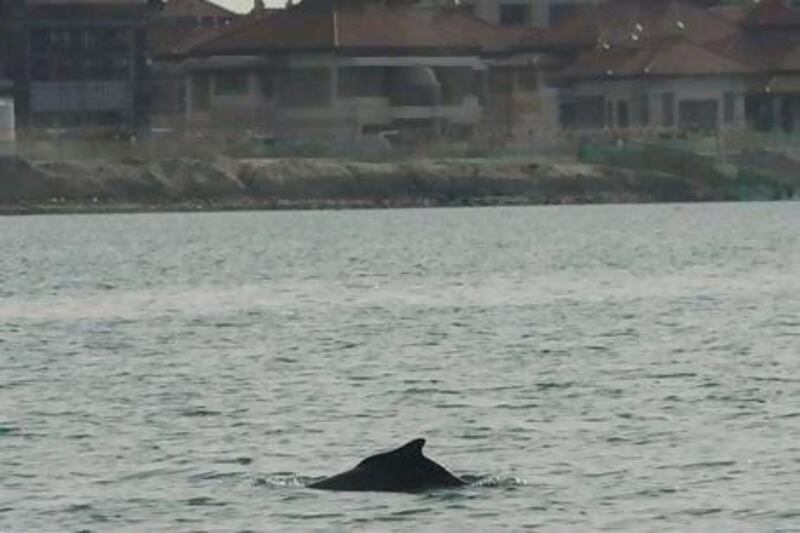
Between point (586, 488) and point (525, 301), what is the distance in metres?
50.5

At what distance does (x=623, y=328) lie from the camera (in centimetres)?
8212

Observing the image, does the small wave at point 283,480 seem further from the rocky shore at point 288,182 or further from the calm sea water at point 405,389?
the rocky shore at point 288,182

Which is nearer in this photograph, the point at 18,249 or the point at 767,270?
the point at 767,270

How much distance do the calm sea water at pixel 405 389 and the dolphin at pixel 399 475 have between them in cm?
46

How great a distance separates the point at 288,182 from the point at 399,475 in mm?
148759

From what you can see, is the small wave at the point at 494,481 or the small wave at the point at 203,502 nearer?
the small wave at the point at 203,502

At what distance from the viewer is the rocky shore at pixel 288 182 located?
192 metres

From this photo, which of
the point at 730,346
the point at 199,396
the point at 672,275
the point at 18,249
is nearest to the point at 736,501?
the point at 199,396

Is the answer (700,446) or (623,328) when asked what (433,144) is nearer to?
(623,328)

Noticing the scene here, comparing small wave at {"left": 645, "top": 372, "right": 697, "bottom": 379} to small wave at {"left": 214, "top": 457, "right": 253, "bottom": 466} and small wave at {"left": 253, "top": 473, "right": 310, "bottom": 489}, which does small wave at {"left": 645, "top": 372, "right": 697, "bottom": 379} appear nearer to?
small wave at {"left": 214, "top": 457, "right": 253, "bottom": 466}

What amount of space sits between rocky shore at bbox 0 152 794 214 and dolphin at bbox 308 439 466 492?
473ft

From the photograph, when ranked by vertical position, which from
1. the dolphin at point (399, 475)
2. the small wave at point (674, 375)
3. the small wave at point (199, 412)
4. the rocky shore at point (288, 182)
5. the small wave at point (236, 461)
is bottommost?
the rocky shore at point (288, 182)

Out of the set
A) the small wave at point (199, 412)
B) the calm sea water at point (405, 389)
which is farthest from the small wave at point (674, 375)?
the small wave at point (199, 412)

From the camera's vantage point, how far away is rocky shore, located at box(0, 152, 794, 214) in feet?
630
